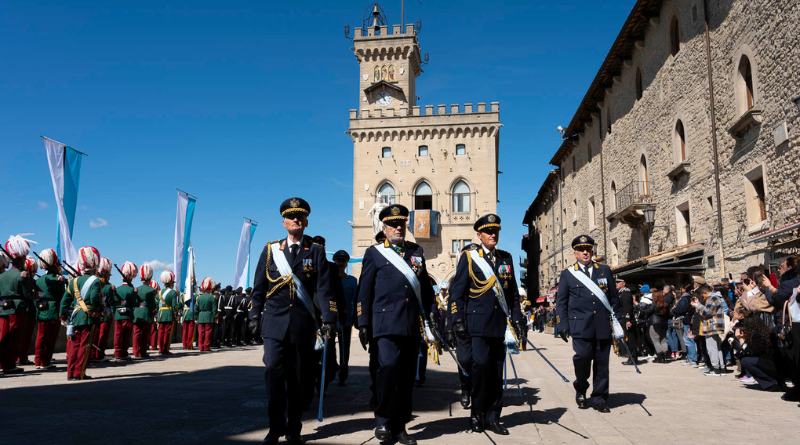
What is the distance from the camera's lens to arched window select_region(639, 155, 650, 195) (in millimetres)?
23406

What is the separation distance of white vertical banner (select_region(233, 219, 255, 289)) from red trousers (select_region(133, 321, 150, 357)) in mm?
10475

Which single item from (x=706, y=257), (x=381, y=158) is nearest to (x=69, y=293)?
(x=706, y=257)

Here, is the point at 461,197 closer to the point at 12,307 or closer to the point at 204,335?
the point at 204,335

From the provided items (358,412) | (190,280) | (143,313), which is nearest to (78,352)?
(143,313)

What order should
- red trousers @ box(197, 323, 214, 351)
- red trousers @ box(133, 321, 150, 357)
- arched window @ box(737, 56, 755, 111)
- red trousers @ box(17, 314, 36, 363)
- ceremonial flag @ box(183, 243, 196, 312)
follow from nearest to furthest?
red trousers @ box(17, 314, 36, 363), red trousers @ box(133, 321, 150, 357), arched window @ box(737, 56, 755, 111), red trousers @ box(197, 323, 214, 351), ceremonial flag @ box(183, 243, 196, 312)

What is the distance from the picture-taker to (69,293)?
932 centimetres

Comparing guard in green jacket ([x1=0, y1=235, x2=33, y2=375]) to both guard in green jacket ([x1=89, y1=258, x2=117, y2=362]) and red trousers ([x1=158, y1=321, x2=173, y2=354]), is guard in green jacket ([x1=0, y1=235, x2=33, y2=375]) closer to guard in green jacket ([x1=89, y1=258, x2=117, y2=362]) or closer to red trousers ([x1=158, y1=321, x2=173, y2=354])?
guard in green jacket ([x1=89, y1=258, x2=117, y2=362])

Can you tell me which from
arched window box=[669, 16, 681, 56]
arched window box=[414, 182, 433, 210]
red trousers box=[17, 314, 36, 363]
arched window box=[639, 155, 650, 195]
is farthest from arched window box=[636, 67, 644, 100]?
red trousers box=[17, 314, 36, 363]

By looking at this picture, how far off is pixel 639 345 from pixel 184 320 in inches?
526

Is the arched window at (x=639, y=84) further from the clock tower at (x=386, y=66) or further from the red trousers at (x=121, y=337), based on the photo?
the clock tower at (x=386, y=66)

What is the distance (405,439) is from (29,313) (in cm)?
814

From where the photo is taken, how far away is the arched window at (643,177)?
23.4 metres

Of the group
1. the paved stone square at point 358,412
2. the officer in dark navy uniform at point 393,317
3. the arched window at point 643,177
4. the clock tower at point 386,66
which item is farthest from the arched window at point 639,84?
the clock tower at point 386,66

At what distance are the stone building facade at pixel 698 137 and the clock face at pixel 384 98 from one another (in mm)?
20444
